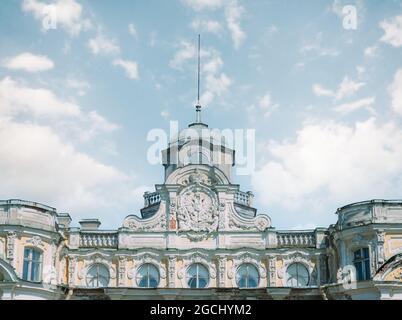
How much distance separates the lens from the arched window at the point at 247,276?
134ft

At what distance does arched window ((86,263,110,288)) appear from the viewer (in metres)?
41.2

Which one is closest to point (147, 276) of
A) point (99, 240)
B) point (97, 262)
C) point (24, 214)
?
point (97, 262)

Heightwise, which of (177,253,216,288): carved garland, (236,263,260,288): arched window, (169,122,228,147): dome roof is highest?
(169,122,228,147): dome roof

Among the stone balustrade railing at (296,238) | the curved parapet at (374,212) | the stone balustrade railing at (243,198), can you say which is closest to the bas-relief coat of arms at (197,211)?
the stone balustrade railing at (243,198)

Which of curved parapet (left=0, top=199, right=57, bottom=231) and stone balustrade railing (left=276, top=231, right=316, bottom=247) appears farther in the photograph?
stone balustrade railing (left=276, top=231, right=316, bottom=247)

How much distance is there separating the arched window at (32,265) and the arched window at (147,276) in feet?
18.5

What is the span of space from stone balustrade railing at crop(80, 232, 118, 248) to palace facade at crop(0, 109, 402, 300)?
6 cm

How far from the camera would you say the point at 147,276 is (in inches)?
1619

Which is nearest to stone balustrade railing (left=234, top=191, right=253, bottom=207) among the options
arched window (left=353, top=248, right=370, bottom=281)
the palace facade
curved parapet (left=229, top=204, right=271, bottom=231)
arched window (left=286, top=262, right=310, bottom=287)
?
the palace facade

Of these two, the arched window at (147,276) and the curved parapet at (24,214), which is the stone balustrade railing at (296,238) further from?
the curved parapet at (24,214)

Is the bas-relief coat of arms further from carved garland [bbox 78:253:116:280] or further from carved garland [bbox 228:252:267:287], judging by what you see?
carved garland [bbox 78:253:116:280]

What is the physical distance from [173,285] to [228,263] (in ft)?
11.0

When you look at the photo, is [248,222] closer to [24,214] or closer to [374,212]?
[374,212]
